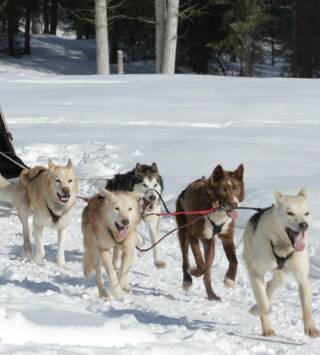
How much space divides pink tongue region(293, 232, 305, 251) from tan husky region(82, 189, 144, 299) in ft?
4.60

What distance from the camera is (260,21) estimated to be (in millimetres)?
29000

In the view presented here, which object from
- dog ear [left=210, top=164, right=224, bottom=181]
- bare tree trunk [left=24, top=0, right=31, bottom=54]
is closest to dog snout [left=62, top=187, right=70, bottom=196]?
dog ear [left=210, top=164, right=224, bottom=181]

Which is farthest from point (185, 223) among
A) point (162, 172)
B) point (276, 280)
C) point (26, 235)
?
point (162, 172)

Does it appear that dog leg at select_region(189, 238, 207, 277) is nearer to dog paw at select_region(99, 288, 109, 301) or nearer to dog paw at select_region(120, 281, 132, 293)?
dog paw at select_region(120, 281, 132, 293)

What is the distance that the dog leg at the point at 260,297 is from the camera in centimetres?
470

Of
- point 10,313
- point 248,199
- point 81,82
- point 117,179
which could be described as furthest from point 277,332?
point 81,82

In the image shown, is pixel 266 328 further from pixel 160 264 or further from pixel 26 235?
pixel 26 235

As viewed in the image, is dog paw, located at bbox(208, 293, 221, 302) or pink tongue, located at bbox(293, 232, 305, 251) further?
dog paw, located at bbox(208, 293, 221, 302)

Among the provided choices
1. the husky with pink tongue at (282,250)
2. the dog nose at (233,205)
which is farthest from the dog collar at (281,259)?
the dog nose at (233,205)

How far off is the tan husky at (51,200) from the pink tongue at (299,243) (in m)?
2.75

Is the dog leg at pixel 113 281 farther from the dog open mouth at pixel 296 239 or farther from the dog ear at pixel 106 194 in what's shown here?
the dog open mouth at pixel 296 239

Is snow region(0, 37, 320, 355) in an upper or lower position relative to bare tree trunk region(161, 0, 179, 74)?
lower

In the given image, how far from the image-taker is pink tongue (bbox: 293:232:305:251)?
14.8ft

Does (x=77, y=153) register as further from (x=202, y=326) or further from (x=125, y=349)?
(x=125, y=349)
